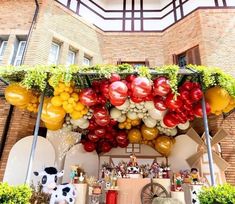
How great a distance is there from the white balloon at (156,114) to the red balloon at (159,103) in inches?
10.1

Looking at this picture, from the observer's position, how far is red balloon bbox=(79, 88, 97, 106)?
193 inches

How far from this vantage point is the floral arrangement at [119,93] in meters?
4.64

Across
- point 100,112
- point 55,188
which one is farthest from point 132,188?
point 100,112

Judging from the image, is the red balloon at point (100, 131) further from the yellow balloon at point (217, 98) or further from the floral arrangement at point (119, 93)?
the yellow balloon at point (217, 98)

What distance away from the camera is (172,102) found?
187 inches

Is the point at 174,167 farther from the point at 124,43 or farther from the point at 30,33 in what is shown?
the point at 30,33

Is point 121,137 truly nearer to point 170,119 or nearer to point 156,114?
point 156,114

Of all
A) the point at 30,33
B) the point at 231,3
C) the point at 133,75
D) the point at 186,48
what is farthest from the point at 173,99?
the point at 231,3

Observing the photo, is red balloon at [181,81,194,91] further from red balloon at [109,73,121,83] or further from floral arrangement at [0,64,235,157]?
red balloon at [109,73,121,83]

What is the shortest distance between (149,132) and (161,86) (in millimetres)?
1865

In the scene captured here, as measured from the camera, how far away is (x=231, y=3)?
8.98 m

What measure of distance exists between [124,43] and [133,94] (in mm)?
5932

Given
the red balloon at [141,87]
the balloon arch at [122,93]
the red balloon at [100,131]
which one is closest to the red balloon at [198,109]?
the balloon arch at [122,93]

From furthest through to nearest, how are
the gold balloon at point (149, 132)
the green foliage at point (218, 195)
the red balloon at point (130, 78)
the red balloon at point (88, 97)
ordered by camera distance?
the gold balloon at point (149, 132), the red balloon at point (88, 97), the red balloon at point (130, 78), the green foliage at point (218, 195)
